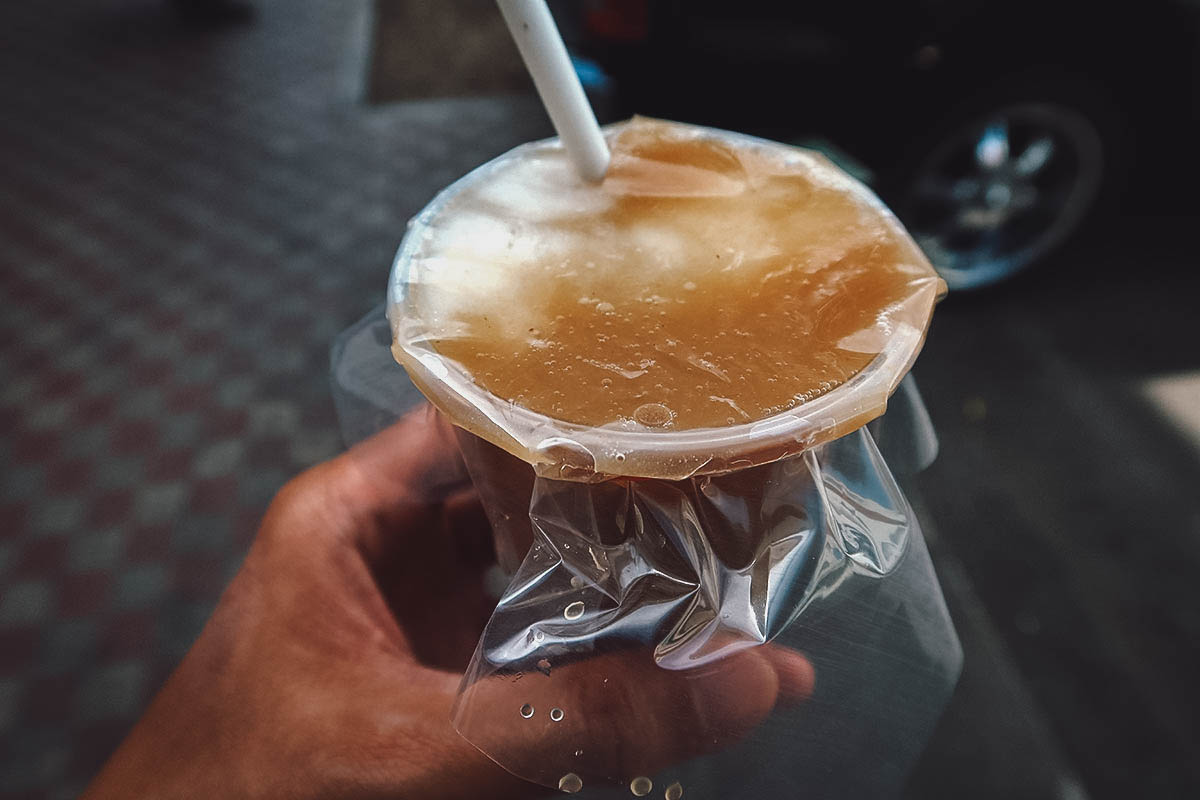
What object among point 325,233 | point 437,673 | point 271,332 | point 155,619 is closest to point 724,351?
point 437,673

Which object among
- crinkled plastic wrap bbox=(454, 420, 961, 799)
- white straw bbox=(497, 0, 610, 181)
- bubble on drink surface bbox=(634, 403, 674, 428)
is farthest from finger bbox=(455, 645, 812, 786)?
white straw bbox=(497, 0, 610, 181)

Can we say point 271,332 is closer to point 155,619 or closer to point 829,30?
point 155,619

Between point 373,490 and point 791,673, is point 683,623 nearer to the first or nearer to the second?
point 791,673

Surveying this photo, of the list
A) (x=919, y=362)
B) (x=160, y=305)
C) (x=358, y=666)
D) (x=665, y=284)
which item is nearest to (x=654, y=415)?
(x=665, y=284)

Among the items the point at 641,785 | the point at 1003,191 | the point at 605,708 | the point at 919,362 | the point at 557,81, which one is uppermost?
the point at 557,81

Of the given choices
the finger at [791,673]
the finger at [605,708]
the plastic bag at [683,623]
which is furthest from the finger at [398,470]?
the finger at [791,673]

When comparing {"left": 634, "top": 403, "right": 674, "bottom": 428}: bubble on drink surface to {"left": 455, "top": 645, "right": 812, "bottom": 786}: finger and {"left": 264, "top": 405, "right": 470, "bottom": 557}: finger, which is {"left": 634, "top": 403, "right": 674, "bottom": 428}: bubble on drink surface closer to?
{"left": 455, "top": 645, "right": 812, "bottom": 786}: finger
